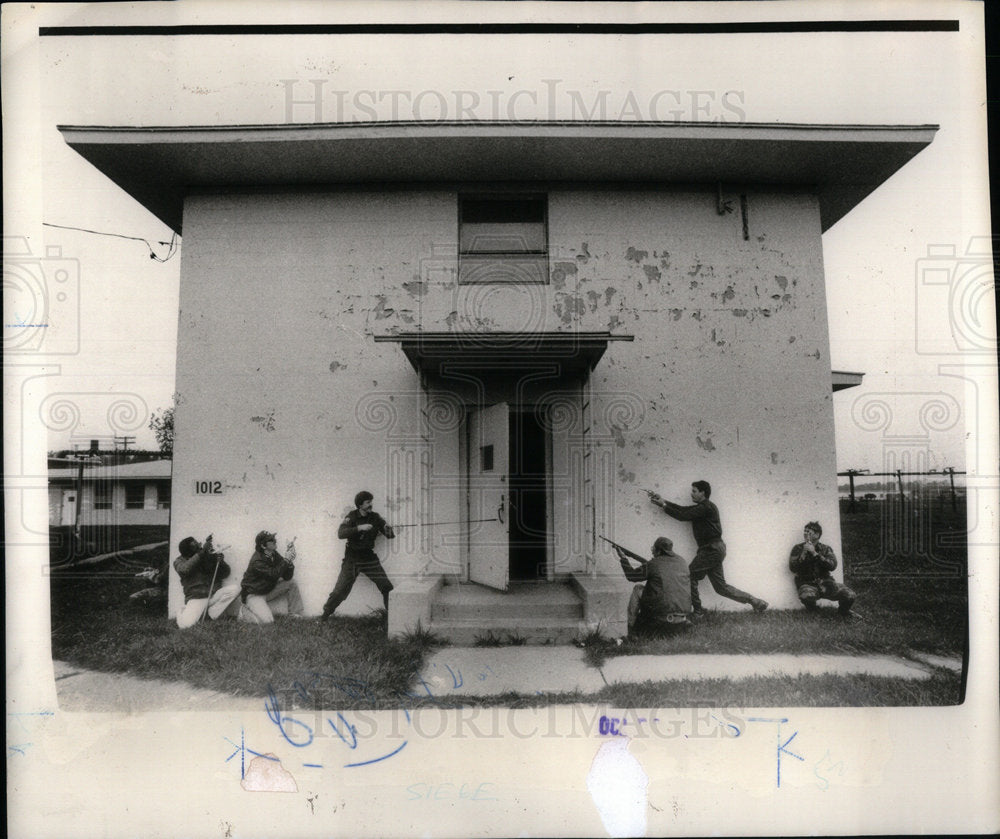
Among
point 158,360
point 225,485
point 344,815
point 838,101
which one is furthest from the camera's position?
point 225,485

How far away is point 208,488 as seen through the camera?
19.7ft

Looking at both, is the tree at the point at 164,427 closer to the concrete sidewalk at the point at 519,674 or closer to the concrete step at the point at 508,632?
the concrete sidewalk at the point at 519,674

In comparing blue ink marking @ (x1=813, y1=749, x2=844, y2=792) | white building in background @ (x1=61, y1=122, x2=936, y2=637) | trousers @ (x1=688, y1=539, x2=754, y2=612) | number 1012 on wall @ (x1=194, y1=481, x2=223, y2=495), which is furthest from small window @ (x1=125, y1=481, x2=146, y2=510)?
blue ink marking @ (x1=813, y1=749, x2=844, y2=792)

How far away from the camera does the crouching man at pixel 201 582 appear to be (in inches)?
219

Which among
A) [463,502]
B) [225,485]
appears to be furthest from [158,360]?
[463,502]

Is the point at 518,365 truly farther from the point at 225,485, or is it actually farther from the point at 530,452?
the point at 225,485

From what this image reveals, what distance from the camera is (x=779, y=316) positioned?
6195 millimetres

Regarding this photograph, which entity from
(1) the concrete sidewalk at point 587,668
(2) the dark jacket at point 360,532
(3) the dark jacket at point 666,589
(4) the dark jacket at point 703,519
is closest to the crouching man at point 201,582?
(2) the dark jacket at point 360,532

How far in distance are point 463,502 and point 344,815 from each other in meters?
2.96

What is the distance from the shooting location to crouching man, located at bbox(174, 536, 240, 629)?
18.2 ft

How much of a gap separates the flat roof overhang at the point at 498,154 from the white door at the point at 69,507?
2882 mm

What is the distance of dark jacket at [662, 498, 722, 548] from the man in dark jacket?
386 centimetres

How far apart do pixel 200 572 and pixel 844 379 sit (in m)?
6.56

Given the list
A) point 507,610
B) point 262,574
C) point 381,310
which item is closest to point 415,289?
point 381,310
